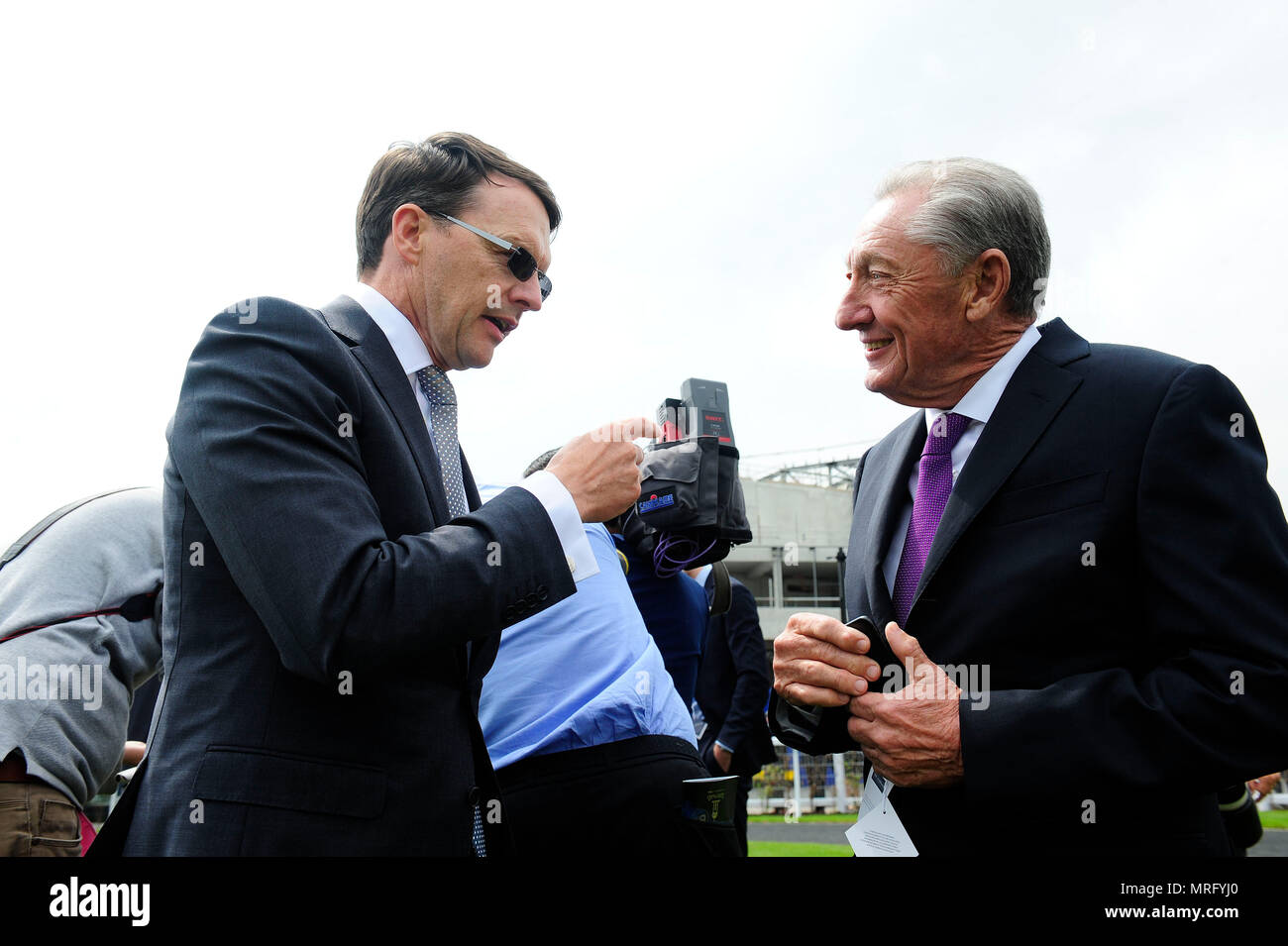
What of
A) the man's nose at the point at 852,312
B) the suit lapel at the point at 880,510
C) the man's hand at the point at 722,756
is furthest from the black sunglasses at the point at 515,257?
the man's hand at the point at 722,756

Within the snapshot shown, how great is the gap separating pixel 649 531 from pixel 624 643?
0.62 m

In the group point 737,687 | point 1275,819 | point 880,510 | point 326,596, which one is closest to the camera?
point 326,596

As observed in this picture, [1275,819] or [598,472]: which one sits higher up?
[598,472]

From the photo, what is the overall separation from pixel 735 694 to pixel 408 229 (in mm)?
4549

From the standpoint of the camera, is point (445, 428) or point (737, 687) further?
point (737, 687)

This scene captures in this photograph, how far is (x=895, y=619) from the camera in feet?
7.46

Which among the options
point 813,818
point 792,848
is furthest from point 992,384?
point 813,818

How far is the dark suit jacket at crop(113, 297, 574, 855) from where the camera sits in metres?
1.58

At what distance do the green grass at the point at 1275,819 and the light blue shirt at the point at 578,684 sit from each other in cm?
1946

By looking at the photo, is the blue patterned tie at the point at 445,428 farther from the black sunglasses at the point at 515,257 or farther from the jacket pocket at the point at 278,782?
the jacket pocket at the point at 278,782

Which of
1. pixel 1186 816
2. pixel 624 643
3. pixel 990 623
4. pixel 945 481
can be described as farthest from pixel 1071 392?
pixel 624 643

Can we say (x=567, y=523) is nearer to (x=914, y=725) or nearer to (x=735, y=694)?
(x=914, y=725)

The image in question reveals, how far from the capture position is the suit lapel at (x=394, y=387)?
1.93m

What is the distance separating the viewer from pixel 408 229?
2430mm
